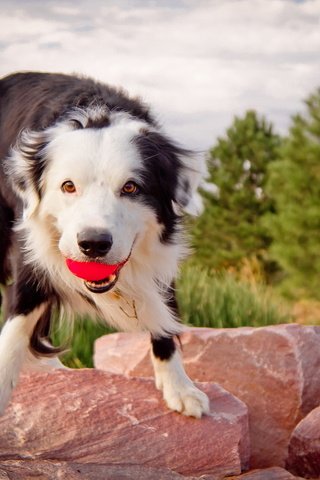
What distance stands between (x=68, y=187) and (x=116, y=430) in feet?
4.47

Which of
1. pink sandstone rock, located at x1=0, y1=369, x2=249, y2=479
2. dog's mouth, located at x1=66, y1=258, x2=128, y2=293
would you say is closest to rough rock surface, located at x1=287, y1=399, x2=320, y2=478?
pink sandstone rock, located at x1=0, y1=369, x2=249, y2=479

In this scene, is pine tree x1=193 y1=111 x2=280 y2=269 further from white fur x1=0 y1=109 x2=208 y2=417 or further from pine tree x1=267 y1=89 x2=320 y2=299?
white fur x1=0 y1=109 x2=208 y2=417

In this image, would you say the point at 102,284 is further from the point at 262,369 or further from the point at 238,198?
the point at 238,198

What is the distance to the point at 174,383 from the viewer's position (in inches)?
174

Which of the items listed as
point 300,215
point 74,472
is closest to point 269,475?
point 74,472

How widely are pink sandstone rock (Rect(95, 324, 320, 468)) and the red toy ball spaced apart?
2.10 m

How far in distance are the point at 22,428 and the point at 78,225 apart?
4.46 feet

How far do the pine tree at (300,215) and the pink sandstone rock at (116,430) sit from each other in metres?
14.5

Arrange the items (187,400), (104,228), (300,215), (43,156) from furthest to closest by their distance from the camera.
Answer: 1. (300,215)
2. (187,400)
3. (43,156)
4. (104,228)

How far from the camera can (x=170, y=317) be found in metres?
4.44

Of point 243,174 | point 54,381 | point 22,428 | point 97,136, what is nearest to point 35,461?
point 22,428

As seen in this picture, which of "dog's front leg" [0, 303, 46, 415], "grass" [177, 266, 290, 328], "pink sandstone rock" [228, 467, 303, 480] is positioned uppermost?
"dog's front leg" [0, 303, 46, 415]

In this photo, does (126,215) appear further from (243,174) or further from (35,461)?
(243,174)

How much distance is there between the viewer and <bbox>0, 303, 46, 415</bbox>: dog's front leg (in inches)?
160
